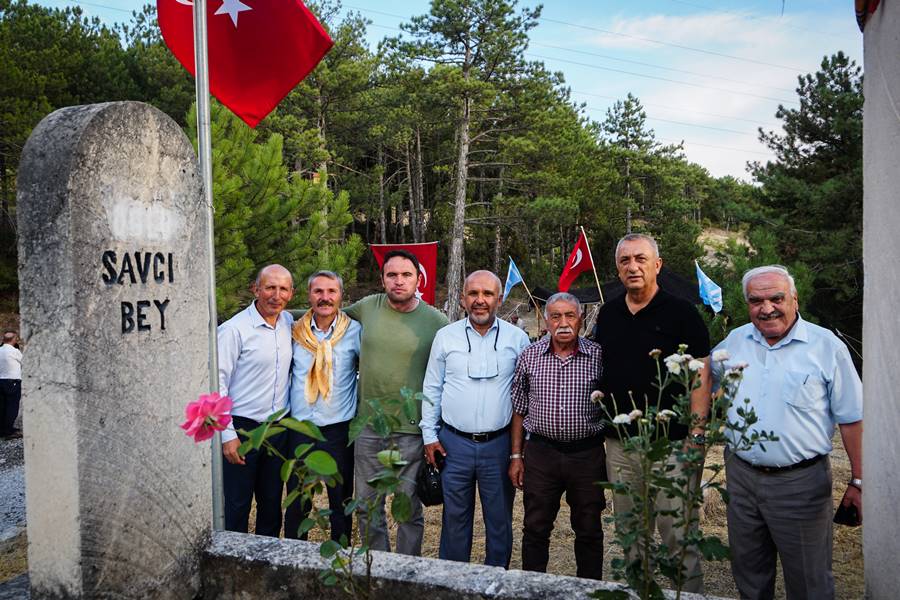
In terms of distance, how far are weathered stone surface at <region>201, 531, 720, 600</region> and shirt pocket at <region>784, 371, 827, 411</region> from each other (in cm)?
104

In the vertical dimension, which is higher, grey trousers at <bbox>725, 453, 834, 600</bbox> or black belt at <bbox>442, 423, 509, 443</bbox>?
black belt at <bbox>442, 423, 509, 443</bbox>

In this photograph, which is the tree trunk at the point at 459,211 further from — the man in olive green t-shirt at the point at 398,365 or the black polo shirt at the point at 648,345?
the black polo shirt at the point at 648,345

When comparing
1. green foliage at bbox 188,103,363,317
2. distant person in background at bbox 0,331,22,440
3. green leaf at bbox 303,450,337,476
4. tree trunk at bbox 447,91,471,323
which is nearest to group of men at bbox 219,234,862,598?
green leaf at bbox 303,450,337,476

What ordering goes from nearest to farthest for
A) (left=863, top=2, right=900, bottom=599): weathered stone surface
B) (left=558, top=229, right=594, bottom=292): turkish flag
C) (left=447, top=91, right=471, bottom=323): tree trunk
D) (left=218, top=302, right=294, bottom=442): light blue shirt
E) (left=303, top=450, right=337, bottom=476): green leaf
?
(left=303, top=450, right=337, bottom=476): green leaf → (left=863, top=2, right=900, bottom=599): weathered stone surface → (left=218, top=302, right=294, bottom=442): light blue shirt → (left=558, top=229, right=594, bottom=292): turkish flag → (left=447, top=91, right=471, bottom=323): tree trunk

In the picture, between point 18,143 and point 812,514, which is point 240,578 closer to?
point 812,514

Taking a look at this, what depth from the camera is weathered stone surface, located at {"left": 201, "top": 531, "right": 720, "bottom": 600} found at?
203 cm

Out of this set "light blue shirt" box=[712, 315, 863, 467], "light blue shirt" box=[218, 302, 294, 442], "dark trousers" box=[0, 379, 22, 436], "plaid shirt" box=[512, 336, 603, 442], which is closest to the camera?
"light blue shirt" box=[712, 315, 863, 467]

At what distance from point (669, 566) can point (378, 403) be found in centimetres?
84

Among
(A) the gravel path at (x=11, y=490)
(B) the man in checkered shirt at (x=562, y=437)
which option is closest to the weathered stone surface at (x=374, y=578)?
(B) the man in checkered shirt at (x=562, y=437)

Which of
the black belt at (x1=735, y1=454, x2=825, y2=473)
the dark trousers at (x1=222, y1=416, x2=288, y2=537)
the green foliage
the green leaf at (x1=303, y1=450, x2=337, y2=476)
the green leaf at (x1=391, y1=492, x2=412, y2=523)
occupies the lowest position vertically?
the dark trousers at (x1=222, y1=416, x2=288, y2=537)

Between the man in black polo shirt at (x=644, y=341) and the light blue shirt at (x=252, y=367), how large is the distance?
1.68 metres

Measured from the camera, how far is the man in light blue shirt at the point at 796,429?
2652mm

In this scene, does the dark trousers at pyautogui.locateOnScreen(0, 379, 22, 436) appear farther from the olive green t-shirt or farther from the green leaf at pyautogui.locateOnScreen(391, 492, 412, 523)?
the green leaf at pyautogui.locateOnScreen(391, 492, 412, 523)

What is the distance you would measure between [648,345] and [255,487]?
2194mm
